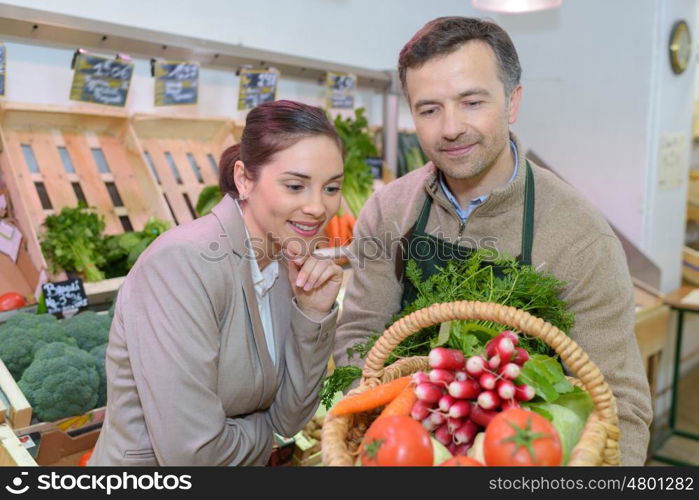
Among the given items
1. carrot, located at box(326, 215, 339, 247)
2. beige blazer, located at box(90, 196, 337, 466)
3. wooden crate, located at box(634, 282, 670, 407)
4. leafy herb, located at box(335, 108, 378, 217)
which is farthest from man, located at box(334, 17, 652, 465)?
wooden crate, located at box(634, 282, 670, 407)

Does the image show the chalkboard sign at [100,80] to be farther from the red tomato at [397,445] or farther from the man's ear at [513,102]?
the red tomato at [397,445]

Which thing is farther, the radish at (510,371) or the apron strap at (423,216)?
the apron strap at (423,216)

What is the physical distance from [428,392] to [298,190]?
0.62 metres

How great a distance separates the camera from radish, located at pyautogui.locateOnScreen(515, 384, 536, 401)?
1188 mm

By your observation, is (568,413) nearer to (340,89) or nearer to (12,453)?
(12,453)

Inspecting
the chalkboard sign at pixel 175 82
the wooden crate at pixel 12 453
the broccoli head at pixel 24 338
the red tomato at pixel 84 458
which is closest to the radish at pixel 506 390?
the wooden crate at pixel 12 453

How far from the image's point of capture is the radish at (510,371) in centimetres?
119

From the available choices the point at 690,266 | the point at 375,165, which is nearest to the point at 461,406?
the point at 375,165

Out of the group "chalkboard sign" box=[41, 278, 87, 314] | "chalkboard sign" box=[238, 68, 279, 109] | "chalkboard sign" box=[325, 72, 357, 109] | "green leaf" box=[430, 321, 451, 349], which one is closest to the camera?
"green leaf" box=[430, 321, 451, 349]

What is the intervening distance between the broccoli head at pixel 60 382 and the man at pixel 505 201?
0.92 metres

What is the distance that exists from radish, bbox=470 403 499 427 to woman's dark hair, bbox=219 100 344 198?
78cm

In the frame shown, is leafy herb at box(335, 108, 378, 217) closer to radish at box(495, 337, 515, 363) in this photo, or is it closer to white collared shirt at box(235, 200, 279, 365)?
white collared shirt at box(235, 200, 279, 365)

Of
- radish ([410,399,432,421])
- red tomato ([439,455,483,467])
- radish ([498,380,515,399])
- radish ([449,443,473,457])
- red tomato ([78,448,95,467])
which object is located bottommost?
red tomato ([78,448,95,467])
